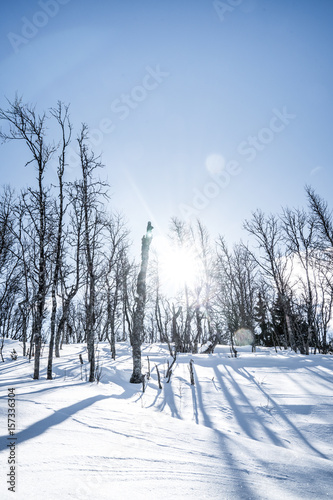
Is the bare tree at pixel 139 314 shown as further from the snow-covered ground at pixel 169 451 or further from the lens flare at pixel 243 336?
the lens flare at pixel 243 336

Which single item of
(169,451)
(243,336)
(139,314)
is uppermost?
(139,314)

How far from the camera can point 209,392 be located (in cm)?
695

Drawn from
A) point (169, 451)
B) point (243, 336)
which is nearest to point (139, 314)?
point (169, 451)

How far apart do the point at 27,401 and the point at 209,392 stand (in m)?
5.07

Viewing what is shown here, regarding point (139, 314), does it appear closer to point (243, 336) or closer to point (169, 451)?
point (169, 451)

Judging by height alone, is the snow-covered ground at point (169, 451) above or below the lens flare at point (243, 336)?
above

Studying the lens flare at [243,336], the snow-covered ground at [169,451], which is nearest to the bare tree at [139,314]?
the snow-covered ground at [169,451]

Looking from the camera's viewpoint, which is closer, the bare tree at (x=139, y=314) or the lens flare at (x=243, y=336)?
the bare tree at (x=139, y=314)

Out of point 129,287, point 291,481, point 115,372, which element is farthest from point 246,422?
point 129,287

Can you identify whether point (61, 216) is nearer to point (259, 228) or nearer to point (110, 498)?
point (110, 498)

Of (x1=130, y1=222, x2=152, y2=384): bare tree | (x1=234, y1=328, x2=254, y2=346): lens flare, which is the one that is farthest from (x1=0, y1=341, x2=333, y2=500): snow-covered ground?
(x1=234, y1=328, x2=254, y2=346): lens flare

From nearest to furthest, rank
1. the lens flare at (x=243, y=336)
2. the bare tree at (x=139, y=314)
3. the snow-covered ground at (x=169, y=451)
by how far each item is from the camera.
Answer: the snow-covered ground at (x=169, y=451)
the bare tree at (x=139, y=314)
the lens flare at (x=243, y=336)

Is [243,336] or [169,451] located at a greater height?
[169,451]

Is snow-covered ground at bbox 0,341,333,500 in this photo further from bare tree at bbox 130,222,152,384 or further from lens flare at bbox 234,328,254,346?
lens flare at bbox 234,328,254,346
